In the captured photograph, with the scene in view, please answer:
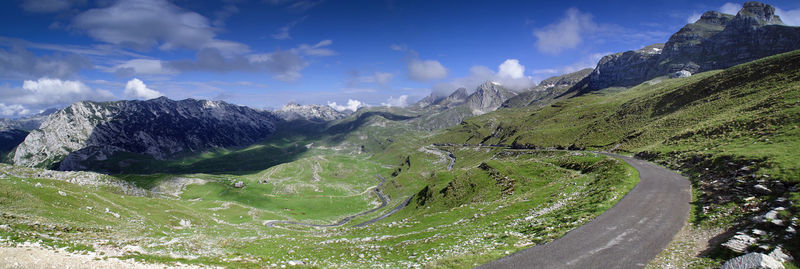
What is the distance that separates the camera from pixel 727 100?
291 feet

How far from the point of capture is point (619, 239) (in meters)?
20.3

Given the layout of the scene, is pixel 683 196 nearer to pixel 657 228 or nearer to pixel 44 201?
pixel 657 228

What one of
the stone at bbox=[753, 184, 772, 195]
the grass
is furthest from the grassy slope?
the grass

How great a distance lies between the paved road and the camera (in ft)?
58.3

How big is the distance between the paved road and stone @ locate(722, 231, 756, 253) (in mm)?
3039

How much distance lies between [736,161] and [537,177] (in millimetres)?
28864

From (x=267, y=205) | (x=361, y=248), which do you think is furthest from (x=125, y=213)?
(x=267, y=205)

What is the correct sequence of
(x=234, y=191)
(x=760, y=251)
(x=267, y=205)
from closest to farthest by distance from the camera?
(x=760, y=251) → (x=267, y=205) → (x=234, y=191)

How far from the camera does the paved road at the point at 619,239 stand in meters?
17.8

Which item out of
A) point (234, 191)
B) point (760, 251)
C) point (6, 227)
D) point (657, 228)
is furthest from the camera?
point (234, 191)

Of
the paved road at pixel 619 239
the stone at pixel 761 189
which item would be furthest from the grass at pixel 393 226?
the stone at pixel 761 189

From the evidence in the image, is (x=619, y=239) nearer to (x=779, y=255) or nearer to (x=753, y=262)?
(x=779, y=255)

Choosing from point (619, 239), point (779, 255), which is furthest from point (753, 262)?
point (619, 239)

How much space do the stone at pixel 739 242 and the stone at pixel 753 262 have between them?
1904mm
